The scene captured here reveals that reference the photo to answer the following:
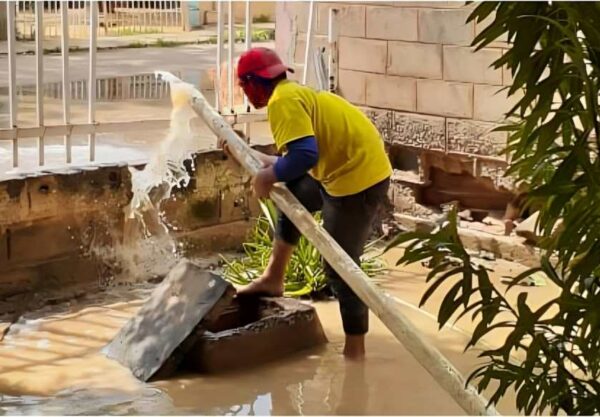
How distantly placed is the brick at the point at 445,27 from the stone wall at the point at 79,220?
1690 mm

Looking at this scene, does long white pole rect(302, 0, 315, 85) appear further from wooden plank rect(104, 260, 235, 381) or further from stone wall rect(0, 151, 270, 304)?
wooden plank rect(104, 260, 235, 381)

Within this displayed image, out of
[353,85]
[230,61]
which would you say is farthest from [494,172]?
[230,61]

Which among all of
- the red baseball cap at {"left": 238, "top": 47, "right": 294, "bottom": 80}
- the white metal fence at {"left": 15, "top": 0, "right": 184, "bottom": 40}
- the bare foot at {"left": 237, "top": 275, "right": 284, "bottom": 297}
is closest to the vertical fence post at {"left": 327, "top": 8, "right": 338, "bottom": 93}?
the bare foot at {"left": 237, "top": 275, "right": 284, "bottom": 297}

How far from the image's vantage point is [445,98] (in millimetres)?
7363

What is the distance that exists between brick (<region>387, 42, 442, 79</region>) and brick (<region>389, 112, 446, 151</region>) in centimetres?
31

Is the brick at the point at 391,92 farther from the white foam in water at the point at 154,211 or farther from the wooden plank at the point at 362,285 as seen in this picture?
the wooden plank at the point at 362,285

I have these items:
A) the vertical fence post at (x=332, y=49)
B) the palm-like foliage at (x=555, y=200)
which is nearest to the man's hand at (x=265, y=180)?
the palm-like foliage at (x=555, y=200)

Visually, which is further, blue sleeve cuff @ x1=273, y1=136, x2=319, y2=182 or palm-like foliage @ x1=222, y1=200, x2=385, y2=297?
palm-like foliage @ x1=222, y1=200, x2=385, y2=297

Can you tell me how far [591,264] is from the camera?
1.93 m

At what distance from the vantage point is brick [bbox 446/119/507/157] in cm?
716

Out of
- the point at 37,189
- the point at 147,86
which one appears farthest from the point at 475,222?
the point at 147,86

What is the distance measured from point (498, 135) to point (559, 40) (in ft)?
17.6

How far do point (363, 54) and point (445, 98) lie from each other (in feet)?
2.46

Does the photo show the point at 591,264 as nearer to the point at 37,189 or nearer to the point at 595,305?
the point at 595,305
